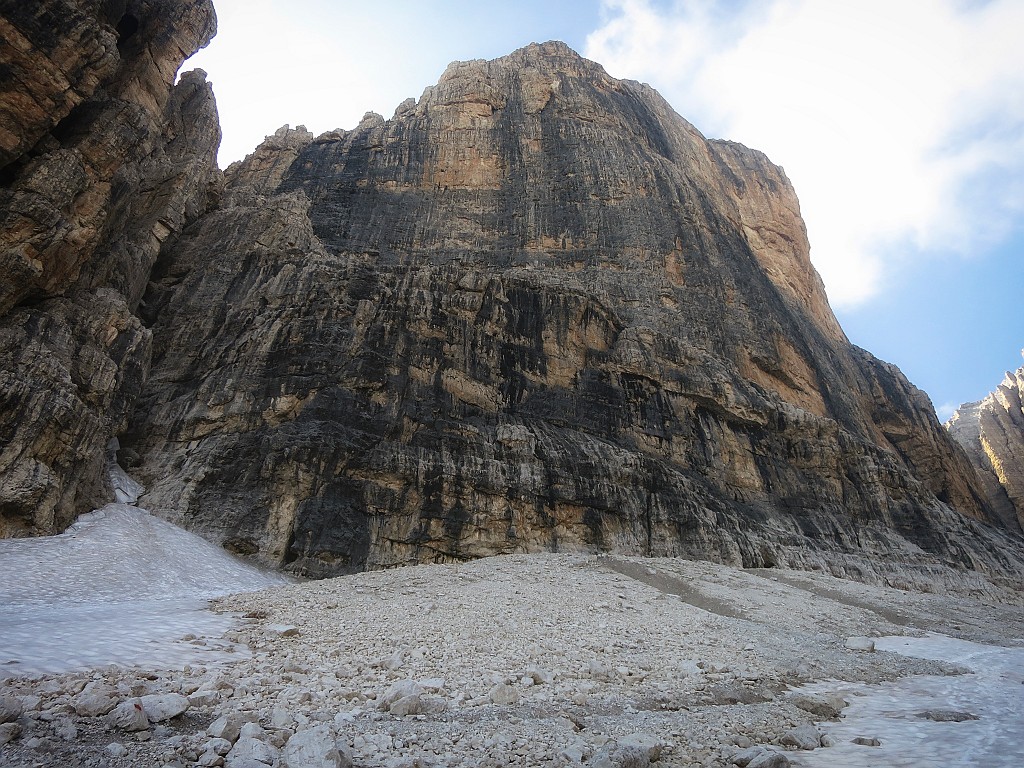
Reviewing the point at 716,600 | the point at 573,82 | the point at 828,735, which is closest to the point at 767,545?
the point at 716,600

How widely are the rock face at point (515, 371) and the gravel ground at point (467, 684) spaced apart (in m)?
7.30

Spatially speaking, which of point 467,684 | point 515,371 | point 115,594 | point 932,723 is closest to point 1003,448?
point 515,371

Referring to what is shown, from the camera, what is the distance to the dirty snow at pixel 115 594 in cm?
902

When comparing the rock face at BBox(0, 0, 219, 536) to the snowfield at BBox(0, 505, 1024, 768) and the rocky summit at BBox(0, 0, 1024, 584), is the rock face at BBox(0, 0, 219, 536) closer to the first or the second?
the rocky summit at BBox(0, 0, 1024, 584)

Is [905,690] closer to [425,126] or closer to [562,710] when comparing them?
[562,710]

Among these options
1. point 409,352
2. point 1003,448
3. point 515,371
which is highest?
point 1003,448

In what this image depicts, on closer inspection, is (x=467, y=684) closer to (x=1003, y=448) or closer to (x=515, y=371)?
(x=515, y=371)

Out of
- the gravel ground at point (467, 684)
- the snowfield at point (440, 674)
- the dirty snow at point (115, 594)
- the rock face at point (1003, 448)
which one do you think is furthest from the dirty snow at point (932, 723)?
the rock face at point (1003, 448)

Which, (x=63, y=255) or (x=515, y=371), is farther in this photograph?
(x=515, y=371)

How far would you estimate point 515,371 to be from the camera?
114 feet

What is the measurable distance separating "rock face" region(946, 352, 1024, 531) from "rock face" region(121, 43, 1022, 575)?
54.5 ft

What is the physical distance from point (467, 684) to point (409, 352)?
76.8 ft

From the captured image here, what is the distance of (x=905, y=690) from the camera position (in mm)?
12047

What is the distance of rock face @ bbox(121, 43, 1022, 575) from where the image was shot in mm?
26500
